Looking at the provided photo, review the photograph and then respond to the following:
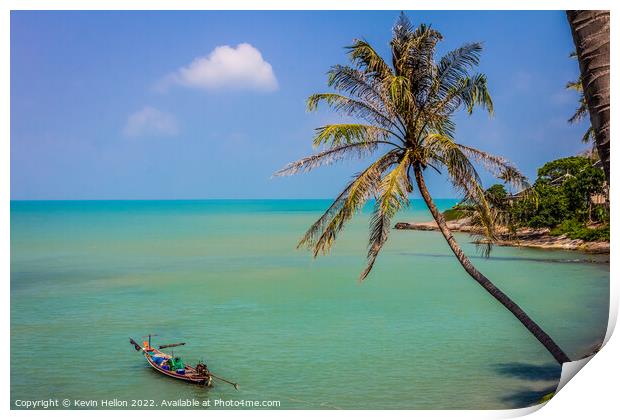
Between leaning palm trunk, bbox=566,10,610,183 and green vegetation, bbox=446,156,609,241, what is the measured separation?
43.5 feet

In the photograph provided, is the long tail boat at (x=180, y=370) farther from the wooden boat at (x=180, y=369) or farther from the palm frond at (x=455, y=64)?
the palm frond at (x=455, y=64)

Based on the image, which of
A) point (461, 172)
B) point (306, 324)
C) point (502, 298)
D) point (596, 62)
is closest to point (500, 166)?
point (461, 172)

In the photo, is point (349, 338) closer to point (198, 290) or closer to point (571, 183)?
point (198, 290)

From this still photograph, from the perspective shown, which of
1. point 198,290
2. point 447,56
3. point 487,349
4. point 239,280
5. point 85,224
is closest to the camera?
point 447,56

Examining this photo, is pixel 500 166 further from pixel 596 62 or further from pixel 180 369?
pixel 180 369

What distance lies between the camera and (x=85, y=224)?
3969cm

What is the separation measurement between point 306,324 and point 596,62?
29.3 ft

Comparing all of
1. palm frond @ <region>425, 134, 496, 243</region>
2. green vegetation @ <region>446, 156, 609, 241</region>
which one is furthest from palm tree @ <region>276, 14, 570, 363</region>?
green vegetation @ <region>446, 156, 609, 241</region>

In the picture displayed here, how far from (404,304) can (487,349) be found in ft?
13.9

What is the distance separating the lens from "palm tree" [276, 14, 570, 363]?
7.51 meters

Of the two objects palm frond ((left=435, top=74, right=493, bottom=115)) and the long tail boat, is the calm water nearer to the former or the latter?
the long tail boat

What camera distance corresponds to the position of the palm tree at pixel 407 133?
751 centimetres
